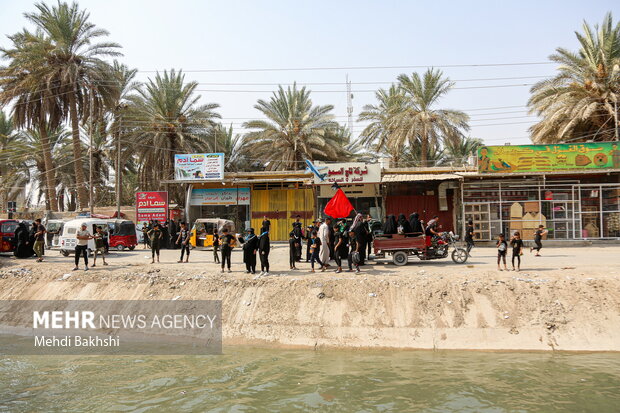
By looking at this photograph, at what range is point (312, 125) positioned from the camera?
31.9 meters

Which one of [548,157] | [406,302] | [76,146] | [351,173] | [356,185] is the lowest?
[406,302]

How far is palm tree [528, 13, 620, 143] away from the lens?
24734mm

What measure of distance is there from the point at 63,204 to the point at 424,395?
1632 inches

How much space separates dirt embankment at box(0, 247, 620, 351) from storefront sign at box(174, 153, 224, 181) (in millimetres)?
12407

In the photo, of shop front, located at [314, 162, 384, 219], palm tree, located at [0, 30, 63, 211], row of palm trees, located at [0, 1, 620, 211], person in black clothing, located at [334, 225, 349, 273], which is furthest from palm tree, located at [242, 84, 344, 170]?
person in black clothing, located at [334, 225, 349, 273]

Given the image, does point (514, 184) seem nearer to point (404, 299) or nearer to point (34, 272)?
point (404, 299)

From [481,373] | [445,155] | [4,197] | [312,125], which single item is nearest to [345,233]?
Result: [481,373]

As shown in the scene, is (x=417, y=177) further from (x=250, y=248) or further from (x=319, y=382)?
(x=319, y=382)

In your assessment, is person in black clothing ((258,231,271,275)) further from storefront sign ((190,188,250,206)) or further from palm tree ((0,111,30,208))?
palm tree ((0,111,30,208))

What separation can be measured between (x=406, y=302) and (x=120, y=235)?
1600 centimetres

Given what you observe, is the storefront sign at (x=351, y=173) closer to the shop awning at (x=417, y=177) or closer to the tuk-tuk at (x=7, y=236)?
the shop awning at (x=417, y=177)

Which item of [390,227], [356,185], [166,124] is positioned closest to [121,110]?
[166,124]

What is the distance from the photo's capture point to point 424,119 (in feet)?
95.9

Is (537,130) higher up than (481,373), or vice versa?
(537,130)
